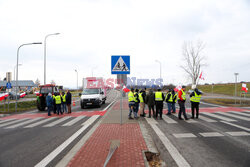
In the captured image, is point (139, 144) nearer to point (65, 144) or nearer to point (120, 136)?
point (120, 136)

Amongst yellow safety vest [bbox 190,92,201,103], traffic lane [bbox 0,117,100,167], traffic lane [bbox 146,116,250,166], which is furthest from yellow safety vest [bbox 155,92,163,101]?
traffic lane [bbox 0,117,100,167]

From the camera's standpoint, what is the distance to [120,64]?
842 centimetres

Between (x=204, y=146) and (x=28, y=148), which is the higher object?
(x=204, y=146)

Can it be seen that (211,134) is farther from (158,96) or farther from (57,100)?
(57,100)

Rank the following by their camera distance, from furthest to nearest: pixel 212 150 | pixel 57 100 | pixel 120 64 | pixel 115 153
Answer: pixel 57 100, pixel 120 64, pixel 212 150, pixel 115 153

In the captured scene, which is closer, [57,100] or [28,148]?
[28,148]

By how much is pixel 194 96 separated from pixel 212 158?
18.9 ft

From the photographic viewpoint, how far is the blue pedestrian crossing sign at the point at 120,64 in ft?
27.5

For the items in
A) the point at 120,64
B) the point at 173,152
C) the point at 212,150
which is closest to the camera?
the point at 173,152

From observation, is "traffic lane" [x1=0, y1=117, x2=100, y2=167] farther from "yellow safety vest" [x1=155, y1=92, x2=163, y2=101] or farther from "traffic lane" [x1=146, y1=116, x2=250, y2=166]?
"yellow safety vest" [x1=155, y1=92, x2=163, y2=101]

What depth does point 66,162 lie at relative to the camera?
419cm

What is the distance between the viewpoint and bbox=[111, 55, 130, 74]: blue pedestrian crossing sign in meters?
8.39

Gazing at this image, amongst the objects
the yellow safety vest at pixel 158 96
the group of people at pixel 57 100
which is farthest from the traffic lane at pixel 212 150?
the group of people at pixel 57 100

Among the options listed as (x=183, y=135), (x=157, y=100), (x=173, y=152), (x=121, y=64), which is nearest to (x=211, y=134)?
(x=183, y=135)
